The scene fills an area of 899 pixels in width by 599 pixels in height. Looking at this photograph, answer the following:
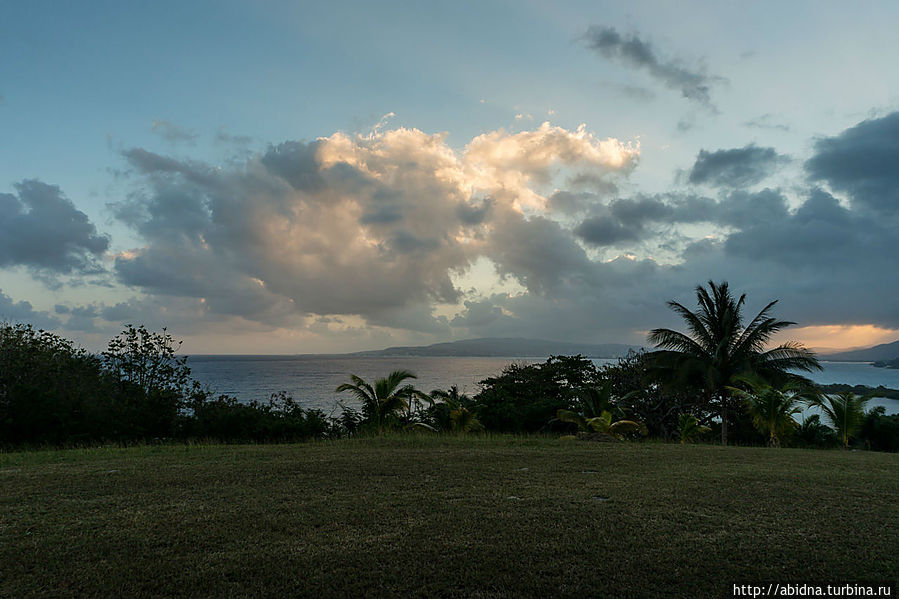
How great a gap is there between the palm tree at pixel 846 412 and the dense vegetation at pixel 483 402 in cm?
3

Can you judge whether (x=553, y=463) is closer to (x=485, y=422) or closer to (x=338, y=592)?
(x=338, y=592)

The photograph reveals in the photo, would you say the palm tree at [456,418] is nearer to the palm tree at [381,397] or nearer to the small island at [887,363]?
the palm tree at [381,397]

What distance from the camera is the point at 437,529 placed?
4.45 m

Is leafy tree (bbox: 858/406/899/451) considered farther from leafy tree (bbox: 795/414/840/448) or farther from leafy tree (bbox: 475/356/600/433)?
leafy tree (bbox: 475/356/600/433)

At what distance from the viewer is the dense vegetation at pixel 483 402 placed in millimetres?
13539

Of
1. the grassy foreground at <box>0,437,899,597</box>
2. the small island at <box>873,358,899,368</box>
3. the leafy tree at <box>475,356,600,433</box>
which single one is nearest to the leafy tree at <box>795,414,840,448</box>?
the leafy tree at <box>475,356,600,433</box>

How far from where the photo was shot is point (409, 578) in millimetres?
3467

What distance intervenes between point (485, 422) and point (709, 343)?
10.5 metres

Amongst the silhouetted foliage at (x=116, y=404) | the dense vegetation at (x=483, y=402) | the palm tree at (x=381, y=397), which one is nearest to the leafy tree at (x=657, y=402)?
the dense vegetation at (x=483, y=402)

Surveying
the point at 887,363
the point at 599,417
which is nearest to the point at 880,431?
the point at 599,417

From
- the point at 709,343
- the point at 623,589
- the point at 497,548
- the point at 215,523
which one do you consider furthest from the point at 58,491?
the point at 709,343

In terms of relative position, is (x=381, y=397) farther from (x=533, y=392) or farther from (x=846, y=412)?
(x=846, y=412)

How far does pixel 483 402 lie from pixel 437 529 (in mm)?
17190

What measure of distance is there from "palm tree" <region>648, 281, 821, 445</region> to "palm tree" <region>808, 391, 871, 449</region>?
4814 mm
